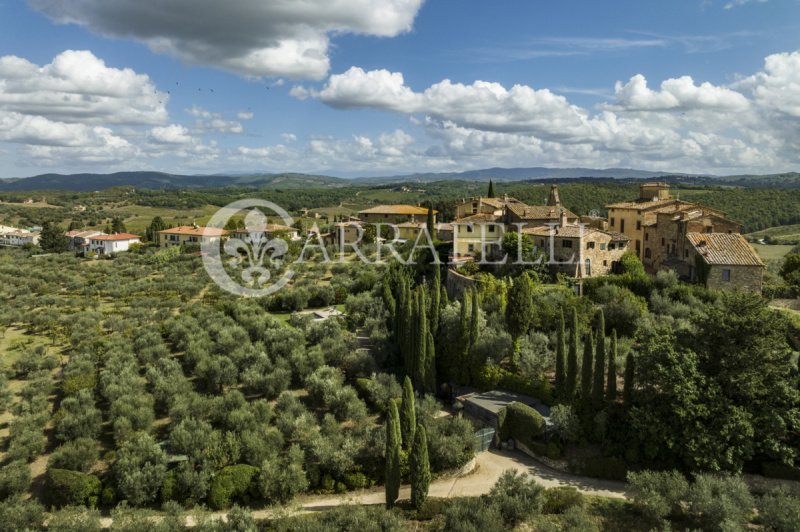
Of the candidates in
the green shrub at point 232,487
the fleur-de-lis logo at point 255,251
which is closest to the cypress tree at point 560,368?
the green shrub at point 232,487

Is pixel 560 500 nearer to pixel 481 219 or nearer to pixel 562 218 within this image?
pixel 562 218

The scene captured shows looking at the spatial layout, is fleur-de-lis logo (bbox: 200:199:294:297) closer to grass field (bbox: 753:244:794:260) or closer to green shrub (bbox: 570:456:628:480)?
green shrub (bbox: 570:456:628:480)

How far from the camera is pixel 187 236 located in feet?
274

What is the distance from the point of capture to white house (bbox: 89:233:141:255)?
8325 centimetres

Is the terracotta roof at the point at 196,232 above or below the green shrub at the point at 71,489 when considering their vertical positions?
above

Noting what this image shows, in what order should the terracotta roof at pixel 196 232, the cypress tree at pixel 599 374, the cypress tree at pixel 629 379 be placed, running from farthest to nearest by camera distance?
the terracotta roof at pixel 196 232
the cypress tree at pixel 599 374
the cypress tree at pixel 629 379

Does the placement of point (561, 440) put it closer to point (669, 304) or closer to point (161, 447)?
point (669, 304)

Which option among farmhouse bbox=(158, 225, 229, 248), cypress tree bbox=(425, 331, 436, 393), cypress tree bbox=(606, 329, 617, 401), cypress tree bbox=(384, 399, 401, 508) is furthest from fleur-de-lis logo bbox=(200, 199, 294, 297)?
cypress tree bbox=(606, 329, 617, 401)

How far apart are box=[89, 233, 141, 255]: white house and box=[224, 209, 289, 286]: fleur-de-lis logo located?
19.8 metres

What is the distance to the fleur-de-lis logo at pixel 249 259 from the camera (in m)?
52.2

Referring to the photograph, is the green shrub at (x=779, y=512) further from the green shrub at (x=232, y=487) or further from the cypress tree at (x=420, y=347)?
the green shrub at (x=232, y=487)

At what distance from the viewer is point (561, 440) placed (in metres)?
21.7

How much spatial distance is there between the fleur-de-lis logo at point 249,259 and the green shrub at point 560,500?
29661mm

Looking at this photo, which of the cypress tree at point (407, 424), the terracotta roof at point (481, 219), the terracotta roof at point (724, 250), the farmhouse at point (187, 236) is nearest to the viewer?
the cypress tree at point (407, 424)
